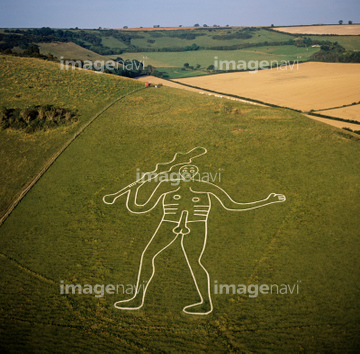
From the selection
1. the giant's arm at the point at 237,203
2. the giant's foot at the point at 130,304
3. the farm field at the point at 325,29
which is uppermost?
the farm field at the point at 325,29

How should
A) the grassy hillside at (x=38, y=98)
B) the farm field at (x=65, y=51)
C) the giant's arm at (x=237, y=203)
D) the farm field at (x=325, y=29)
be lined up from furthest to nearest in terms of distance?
the farm field at (x=325, y=29), the farm field at (x=65, y=51), the grassy hillside at (x=38, y=98), the giant's arm at (x=237, y=203)

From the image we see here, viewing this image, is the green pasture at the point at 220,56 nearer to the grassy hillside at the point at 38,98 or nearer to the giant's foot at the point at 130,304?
the grassy hillside at the point at 38,98

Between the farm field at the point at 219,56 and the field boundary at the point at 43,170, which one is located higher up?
the farm field at the point at 219,56

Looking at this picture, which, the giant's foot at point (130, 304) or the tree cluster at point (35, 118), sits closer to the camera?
the giant's foot at point (130, 304)

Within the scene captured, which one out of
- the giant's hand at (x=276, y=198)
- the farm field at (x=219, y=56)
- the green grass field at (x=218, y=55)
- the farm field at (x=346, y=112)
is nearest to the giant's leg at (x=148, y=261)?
the giant's hand at (x=276, y=198)

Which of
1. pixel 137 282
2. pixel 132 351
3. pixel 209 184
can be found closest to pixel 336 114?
pixel 209 184

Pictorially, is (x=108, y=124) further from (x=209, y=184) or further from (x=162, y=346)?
(x=162, y=346)

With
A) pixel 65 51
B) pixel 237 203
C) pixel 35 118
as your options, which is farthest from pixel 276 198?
pixel 65 51

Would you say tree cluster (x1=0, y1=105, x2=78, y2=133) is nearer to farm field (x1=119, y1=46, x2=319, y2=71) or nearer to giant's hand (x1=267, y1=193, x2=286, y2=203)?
giant's hand (x1=267, y1=193, x2=286, y2=203)
